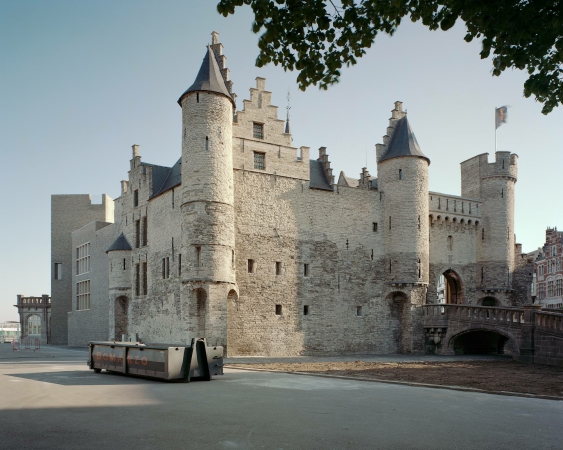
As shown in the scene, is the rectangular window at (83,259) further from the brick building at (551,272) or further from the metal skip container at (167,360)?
the brick building at (551,272)

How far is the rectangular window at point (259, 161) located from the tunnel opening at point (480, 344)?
52.3ft

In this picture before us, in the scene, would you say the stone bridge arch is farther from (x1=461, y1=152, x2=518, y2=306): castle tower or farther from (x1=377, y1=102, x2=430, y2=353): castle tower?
(x1=461, y1=152, x2=518, y2=306): castle tower

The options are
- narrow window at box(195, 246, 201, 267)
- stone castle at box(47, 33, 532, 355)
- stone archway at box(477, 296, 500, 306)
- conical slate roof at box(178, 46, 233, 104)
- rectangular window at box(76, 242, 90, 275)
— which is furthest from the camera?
rectangular window at box(76, 242, 90, 275)

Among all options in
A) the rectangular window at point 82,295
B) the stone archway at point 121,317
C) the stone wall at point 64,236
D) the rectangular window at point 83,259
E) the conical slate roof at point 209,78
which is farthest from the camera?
the stone wall at point 64,236

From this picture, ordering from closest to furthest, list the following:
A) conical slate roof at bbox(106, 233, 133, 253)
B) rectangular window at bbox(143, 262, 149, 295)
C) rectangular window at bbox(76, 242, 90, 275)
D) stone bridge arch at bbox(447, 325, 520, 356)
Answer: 1. stone bridge arch at bbox(447, 325, 520, 356)
2. rectangular window at bbox(143, 262, 149, 295)
3. conical slate roof at bbox(106, 233, 133, 253)
4. rectangular window at bbox(76, 242, 90, 275)

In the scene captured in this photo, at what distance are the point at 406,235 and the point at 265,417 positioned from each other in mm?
26084

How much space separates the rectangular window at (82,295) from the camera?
43594mm

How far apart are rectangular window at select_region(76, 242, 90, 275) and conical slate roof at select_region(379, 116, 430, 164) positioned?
2380cm

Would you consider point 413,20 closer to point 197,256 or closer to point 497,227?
point 197,256

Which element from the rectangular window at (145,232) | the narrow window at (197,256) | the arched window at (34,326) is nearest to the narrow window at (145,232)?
the rectangular window at (145,232)

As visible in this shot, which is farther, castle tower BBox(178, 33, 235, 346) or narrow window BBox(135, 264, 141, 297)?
narrow window BBox(135, 264, 141, 297)

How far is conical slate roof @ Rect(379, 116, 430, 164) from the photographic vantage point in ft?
115

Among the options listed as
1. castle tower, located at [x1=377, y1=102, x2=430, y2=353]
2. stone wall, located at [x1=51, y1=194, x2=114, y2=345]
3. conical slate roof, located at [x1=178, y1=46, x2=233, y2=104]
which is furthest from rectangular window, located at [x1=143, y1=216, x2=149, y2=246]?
stone wall, located at [x1=51, y1=194, x2=114, y2=345]

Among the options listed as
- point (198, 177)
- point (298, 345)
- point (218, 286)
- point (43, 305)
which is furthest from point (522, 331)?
point (43, 305)
